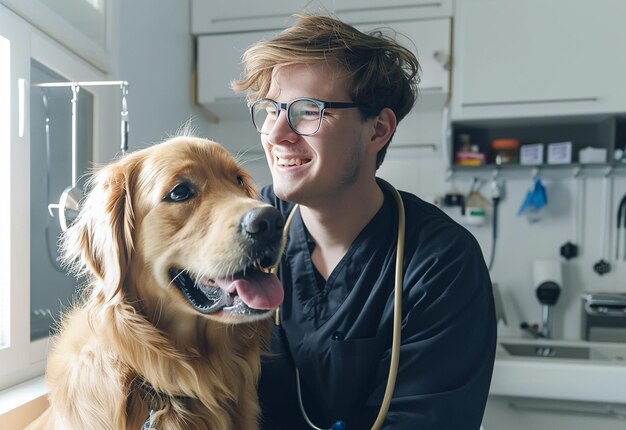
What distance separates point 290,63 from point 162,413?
2.29ft

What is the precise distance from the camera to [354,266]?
101cm

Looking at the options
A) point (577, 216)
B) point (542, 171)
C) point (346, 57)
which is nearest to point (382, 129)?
point (346, 57)

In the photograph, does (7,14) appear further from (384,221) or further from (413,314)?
(413,314)

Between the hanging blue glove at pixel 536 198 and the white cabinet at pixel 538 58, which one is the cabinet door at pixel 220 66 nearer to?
the white cabinet at pixel 538 58

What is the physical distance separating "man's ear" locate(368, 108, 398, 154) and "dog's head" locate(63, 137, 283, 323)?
352mm

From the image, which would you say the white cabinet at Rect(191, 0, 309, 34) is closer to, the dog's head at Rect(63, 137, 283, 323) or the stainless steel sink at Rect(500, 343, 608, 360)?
the dog's head at Rect(63, 137, 283, 323)

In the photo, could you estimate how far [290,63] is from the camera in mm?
951

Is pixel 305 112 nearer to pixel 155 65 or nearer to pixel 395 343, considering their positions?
pixel 395 343

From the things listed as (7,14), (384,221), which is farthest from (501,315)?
(7,14)

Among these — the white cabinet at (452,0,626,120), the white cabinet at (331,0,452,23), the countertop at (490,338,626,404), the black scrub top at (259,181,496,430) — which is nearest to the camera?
→ the black scrub top at (259,181,496,430)

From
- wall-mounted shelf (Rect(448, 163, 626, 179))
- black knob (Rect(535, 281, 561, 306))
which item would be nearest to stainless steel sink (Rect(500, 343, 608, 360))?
black knob (Rect(535, 281, 561, 306))

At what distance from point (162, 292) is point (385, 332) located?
1.45ft

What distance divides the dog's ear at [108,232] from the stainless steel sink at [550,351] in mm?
1688

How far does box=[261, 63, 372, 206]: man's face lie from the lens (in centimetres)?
93
